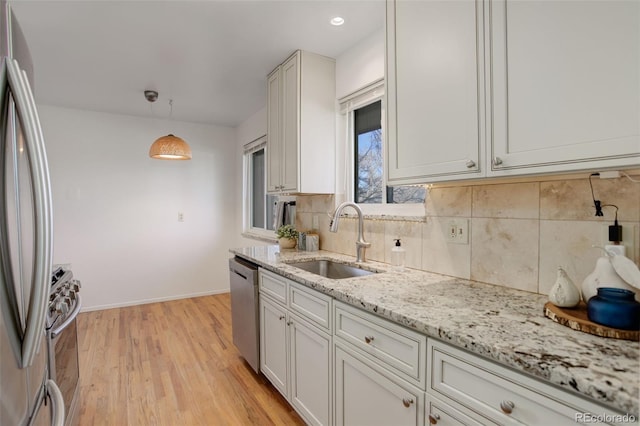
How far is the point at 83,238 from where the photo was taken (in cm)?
383

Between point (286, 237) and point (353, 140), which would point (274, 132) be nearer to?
point (353, 140)

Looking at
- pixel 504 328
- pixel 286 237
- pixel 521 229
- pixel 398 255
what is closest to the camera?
pixel 504 328

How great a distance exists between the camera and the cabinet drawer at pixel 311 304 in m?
1.53

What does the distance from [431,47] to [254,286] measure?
1775 mm

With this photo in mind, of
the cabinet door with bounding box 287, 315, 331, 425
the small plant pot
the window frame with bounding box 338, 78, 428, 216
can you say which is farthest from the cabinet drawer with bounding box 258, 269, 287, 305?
the window frame with bounding box 338, 78, 428, 216

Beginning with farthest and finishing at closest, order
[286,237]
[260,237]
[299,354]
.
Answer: [260,237] < [286,237] < [299,354]

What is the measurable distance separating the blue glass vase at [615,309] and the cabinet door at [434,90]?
21.2 inches

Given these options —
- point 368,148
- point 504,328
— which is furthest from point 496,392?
point 368,148

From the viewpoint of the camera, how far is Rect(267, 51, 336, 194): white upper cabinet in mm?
2424

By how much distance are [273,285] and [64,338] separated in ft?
3.72

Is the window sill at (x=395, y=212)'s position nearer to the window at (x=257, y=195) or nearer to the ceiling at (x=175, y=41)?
the ceiling at (x=175, y=41)

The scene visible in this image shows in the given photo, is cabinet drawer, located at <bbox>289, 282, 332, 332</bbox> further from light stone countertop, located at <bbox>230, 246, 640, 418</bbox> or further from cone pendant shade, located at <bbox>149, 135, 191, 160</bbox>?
cone pendant shade, located at <bbox>149, 135, 191, 160</bbox>

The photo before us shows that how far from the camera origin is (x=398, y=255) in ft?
6.29

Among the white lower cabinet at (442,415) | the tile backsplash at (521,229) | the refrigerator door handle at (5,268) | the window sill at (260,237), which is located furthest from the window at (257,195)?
the refrigerator door handle at (5,268)
